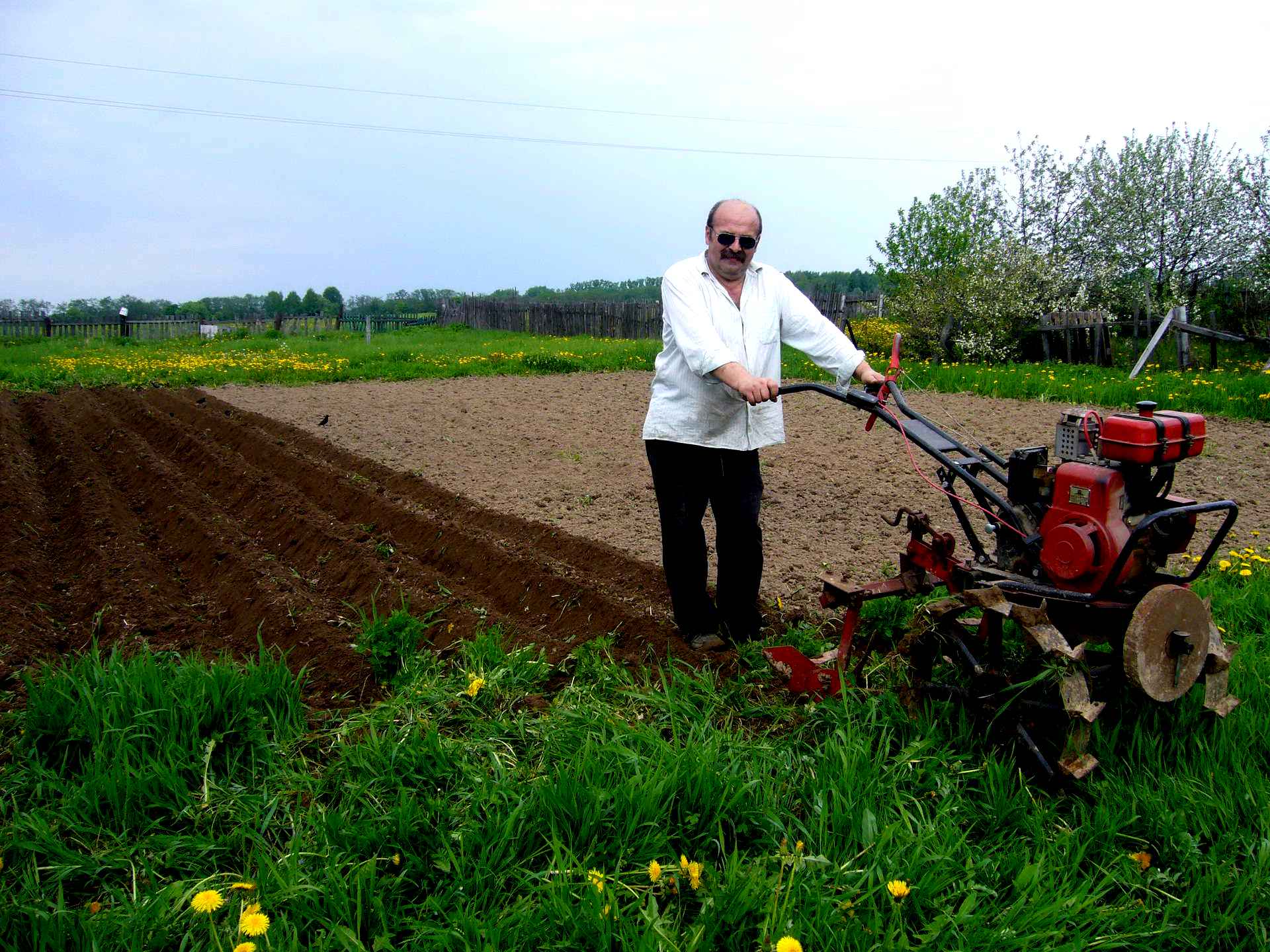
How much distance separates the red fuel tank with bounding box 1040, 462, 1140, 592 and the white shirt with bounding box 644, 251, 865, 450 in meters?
1.12

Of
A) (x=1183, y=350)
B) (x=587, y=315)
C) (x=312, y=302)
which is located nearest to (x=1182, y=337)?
(x=1183, y=350)

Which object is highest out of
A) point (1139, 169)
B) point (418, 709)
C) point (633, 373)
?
point (1139, 169)

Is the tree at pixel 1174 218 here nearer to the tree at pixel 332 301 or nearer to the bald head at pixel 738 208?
the bald head at pixel 738 208

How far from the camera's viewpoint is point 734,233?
3.82 meters

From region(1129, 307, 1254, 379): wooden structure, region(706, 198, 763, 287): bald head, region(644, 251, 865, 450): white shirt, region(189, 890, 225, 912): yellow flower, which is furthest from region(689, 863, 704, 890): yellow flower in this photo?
region(1129, 307, 1254, 379): wooden structure

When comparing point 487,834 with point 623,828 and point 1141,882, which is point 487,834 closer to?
point 623,828

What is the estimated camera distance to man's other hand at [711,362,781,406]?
3383mm

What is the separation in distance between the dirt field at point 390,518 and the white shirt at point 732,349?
95 centimetres

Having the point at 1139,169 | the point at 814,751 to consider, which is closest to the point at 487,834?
the point at 814,751

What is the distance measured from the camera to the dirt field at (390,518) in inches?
181

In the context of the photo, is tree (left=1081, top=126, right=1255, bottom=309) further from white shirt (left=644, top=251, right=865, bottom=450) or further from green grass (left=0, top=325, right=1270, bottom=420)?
white shirt (left=644, top=251, right=865, bottom=450)

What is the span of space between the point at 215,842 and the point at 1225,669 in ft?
10.5

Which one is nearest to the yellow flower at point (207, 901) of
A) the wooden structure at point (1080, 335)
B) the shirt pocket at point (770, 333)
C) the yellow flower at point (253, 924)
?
the yellow flower at point (253, 924)

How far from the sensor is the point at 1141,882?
8.38 feet
